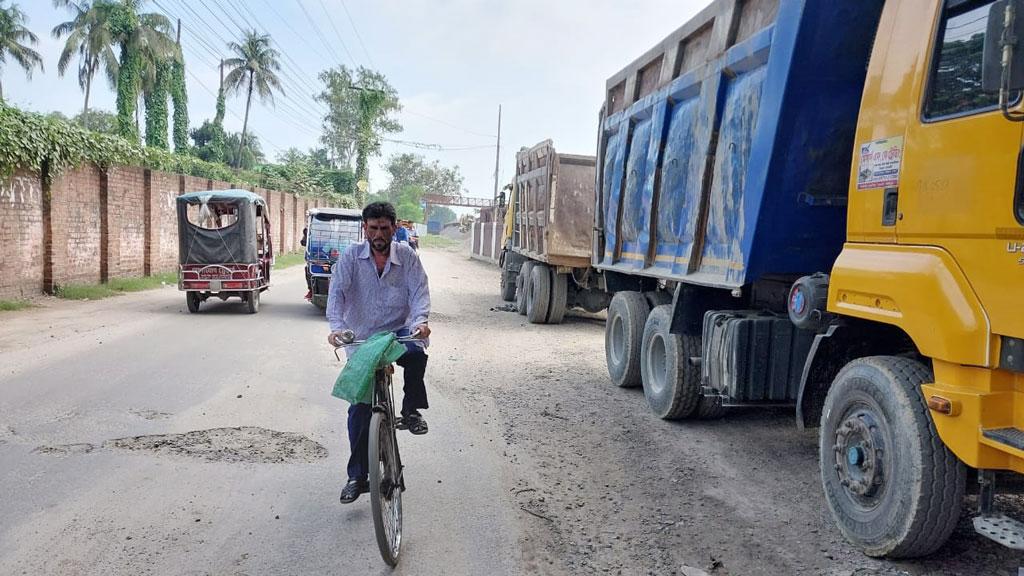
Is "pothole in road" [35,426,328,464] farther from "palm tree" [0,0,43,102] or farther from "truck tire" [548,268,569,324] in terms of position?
"palm tree" [0,0,43,102]

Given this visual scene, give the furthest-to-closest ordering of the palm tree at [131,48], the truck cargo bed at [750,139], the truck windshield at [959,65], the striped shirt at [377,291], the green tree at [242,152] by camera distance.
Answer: the green tree at [242,152] → the palm tree at [131,48] → the truck cargo bed at [750,139] → the striped shirt at [377,291] → the truck windshield at [959,65]

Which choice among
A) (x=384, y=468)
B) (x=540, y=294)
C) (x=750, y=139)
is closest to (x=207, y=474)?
(x=384, y=468)

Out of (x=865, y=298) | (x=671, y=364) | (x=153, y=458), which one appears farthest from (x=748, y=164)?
(x=153, y=458)

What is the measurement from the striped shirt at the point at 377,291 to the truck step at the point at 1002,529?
2750mm

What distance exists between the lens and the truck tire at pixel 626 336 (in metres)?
7.60

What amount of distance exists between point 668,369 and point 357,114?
60.7m

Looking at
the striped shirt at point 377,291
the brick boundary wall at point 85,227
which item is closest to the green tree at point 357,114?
the brick boundary wall at point 85,227

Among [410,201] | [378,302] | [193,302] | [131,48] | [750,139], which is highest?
[131,48]

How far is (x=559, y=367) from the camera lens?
29.6 feet

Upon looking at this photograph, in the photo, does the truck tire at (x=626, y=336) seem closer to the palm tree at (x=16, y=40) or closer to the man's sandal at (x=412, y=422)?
the man's sandal at (x=412, y=422)

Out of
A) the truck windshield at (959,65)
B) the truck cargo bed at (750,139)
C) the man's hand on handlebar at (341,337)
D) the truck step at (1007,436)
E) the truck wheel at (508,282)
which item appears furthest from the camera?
the truck wheel at (508,282)

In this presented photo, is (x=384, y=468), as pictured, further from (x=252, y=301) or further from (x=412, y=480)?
(x=252, y=301)

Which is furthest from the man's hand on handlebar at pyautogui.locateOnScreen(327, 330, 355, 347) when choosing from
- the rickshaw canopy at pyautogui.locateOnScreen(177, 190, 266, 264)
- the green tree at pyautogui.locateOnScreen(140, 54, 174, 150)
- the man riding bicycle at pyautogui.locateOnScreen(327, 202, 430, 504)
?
the green tree at pyautogui.locateOnScreen(140, 54, 174, 150)

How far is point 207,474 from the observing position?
461cm
